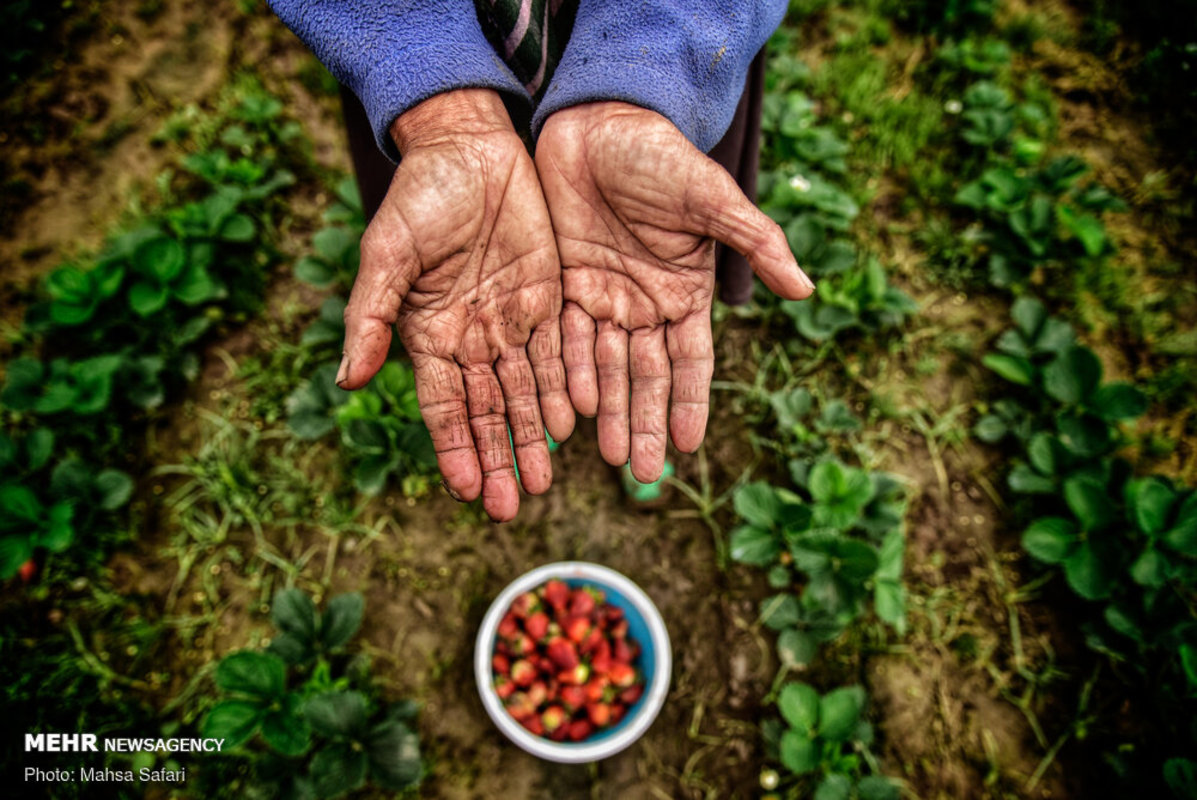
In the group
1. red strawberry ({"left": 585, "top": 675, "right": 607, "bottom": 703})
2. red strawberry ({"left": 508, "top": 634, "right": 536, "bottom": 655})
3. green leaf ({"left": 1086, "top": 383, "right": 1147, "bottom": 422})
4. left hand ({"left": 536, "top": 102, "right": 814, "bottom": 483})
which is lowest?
red strawberry ({"left": 585, "top": 675, "right": 607, "bottom": 703})

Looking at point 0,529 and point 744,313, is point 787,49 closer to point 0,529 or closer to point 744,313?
point 744,313

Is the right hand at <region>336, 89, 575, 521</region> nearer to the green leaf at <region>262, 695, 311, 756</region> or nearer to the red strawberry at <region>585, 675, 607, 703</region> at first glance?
the red strawberry at <region>585, 675, 607, 703</region>

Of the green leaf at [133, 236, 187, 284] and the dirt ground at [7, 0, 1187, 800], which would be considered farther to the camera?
the green leaf at [133, 236, 187, 284]

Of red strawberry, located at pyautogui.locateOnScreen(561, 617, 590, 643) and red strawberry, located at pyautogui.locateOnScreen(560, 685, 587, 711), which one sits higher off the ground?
red strawberry, located at pyautogui.locateOnScreen(561, 617, 590, 643)

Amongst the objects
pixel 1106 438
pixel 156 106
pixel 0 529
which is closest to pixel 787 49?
pixel 1106 438

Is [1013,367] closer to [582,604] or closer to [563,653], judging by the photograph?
[582,604]

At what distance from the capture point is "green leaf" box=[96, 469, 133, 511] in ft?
6.40

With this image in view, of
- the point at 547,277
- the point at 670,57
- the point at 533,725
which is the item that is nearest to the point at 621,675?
the point at 533,725

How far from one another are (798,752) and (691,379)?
117 cm

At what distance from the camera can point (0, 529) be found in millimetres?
1825

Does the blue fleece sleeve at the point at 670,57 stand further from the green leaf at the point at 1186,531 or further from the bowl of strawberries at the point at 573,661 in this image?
the green leaf at the point at 1186,531

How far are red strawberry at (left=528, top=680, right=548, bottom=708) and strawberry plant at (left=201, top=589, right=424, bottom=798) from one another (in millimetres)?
356

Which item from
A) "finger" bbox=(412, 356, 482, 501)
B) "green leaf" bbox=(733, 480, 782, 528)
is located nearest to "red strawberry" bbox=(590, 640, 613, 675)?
"green leaf" bbox=(733, 480, 782, 528)

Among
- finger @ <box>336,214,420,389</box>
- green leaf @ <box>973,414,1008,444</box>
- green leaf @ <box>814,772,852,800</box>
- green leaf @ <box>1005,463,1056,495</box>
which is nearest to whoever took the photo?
finger @ <box>336,214,420,389</box>
